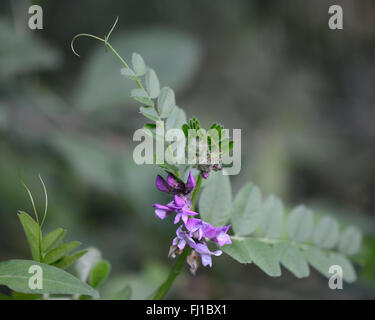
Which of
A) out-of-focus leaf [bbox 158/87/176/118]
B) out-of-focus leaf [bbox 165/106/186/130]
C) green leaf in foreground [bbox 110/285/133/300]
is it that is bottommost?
green leaf in foreground [bbox 110/285/133/300]

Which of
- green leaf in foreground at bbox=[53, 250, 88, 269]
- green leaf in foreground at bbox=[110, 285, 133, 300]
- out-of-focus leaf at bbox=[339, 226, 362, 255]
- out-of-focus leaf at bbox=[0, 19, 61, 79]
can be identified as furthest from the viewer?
out-of-focus leaf at bbox=[0, 19, 61, 79]

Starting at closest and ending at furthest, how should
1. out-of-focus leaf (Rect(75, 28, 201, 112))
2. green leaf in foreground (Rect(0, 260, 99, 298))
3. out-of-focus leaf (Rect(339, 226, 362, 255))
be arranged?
green leaf in foreground (Rect(0, 260, 99, 298)) < out-of-focus leaf (Rect(339, 226, 362, 255)) < out-of-focus leaf (Rect(75, 28, 201, 112))

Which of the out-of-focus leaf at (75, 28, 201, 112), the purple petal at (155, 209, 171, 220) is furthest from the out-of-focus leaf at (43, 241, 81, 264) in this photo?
the out-of-focus leaf at (75, 28, 201, 112)

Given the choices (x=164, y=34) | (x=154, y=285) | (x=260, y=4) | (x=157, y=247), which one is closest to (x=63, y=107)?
(x=164, y=34)

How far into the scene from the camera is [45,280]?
59 cm

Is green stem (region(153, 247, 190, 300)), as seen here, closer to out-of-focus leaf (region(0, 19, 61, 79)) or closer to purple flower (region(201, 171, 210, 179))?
purple flower (region(201, 171, 210, 179))

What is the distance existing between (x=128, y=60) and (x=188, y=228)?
174 centimetres

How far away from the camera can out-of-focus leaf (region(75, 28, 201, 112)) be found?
7.17 feet

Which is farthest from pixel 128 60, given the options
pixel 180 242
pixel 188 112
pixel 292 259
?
pixel 180 242

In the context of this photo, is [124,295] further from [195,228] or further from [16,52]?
[16,52]

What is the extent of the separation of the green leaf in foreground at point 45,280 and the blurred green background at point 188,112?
919 mm

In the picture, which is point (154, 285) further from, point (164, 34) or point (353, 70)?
point (353, 70)

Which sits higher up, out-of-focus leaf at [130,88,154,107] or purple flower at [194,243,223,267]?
out-of-focus leaf at [130,88,154,107]

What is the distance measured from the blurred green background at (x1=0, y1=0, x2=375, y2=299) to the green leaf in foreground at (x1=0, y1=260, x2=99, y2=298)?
0.92 meters
